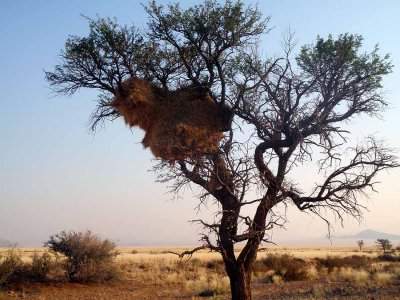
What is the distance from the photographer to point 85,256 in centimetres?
2470

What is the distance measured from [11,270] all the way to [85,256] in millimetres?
4876

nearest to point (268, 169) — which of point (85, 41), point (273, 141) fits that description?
point (273, 141)

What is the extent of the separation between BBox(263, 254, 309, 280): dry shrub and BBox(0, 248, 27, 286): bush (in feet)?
46.5

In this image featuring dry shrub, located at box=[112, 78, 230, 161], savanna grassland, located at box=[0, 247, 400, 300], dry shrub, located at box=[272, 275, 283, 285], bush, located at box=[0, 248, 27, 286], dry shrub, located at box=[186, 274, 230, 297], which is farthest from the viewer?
dry shrub, located at box=[272, 275, 283, 285]

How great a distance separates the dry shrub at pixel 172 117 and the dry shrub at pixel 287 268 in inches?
651

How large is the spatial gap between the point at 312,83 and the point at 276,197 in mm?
3362

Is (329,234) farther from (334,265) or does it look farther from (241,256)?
(334,265)

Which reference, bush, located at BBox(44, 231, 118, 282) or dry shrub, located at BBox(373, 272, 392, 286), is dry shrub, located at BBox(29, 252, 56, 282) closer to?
bush, located at BBox(44, 231, 118, 282)

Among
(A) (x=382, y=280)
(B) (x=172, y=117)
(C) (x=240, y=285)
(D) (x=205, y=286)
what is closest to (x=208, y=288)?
(D) (x=205, y=286)

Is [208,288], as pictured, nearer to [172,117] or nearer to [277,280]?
[277,280]

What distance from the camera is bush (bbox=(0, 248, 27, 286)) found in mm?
20406

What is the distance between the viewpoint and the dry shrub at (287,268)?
26984 millimetres

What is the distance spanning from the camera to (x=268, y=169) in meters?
12.9

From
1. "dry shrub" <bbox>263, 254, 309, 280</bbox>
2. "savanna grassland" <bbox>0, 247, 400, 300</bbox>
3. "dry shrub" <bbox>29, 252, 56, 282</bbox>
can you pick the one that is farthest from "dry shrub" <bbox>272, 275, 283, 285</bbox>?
"dry shrub" <bbox>29, 252, 56, 282</bbox>
